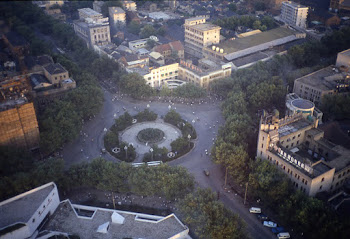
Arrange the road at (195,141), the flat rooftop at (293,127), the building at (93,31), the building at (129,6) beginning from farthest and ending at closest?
the building at (129,6) → the building at (93,31) → the flat rooftop at (293,127) → the road at (195,141)

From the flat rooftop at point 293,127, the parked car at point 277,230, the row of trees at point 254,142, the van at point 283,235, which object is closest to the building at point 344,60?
the row of trees at point 254,142

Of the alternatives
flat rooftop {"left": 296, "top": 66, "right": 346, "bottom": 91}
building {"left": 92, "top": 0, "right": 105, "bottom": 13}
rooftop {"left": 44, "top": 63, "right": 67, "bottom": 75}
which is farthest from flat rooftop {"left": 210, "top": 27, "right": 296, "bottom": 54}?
building {"left": 92, "top": 0, "right": 105, "bottom": 13}

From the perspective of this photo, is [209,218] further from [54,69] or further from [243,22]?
[243,22]

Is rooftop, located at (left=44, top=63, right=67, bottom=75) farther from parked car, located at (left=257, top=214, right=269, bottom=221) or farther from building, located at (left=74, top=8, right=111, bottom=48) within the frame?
parked car, located at (left=257, top=214, right=269, bottom=221)

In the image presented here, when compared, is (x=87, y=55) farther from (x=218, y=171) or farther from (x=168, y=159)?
(x=218, y=171)

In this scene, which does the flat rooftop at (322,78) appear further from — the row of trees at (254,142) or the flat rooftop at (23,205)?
the flat rooftop at (23,205)

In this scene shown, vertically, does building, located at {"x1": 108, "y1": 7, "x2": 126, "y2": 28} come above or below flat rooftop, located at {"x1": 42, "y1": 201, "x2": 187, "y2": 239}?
above

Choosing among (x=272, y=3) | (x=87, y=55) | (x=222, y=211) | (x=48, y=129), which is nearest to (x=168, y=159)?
(x=222, y=211)
